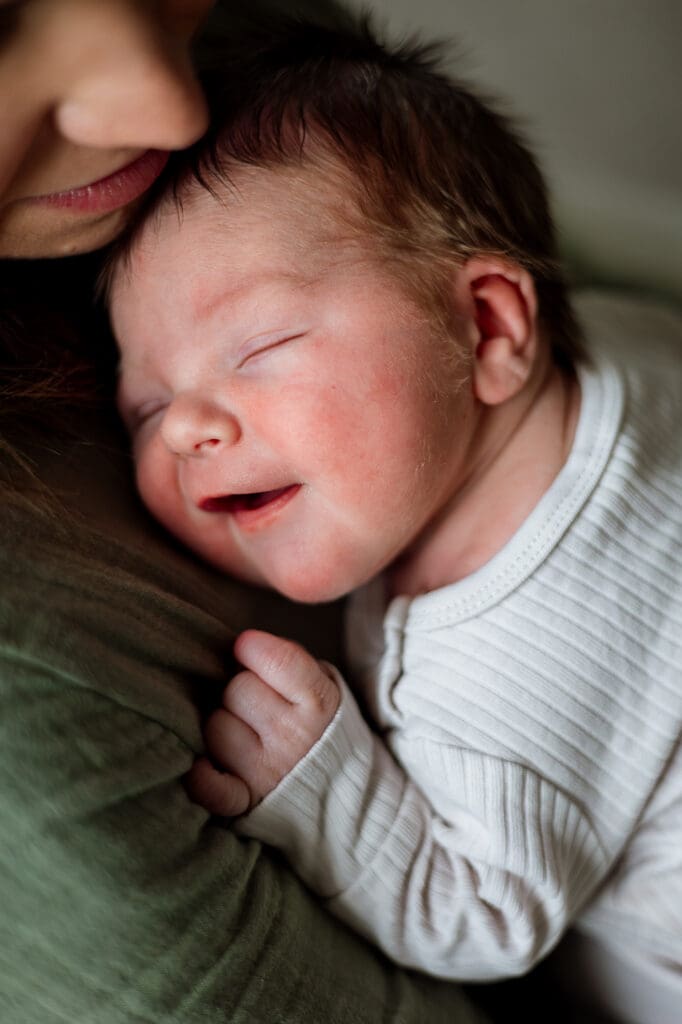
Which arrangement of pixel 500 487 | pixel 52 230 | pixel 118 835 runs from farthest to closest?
pixel 500 487, pixel 52 230, pixel 118 835

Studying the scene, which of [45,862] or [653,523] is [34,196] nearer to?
[45,862]

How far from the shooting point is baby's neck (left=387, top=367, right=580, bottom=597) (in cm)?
104

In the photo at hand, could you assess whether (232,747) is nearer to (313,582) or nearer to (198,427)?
(313,582)

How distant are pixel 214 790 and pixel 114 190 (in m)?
0.52

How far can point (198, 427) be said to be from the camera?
880 mm

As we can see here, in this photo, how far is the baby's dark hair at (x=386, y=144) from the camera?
0.90m

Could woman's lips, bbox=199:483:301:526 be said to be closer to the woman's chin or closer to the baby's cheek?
the baby's cheek

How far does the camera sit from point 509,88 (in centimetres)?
170

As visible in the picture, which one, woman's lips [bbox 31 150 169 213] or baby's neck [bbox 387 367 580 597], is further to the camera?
baby's neck [bbox 387 367 580 597]

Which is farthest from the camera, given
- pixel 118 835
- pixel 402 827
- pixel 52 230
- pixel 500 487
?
pixel 500 487

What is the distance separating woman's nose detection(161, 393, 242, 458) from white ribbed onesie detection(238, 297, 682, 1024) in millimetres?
282

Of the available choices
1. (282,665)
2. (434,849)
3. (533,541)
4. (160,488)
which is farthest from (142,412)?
(434,849)

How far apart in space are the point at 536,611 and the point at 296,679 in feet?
0.85

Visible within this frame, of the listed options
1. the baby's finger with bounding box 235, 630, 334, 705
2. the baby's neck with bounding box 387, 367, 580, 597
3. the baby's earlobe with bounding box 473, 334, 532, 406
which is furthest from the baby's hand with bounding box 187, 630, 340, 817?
the baby's earlobe with bounding box 473, 334, 532, 406
